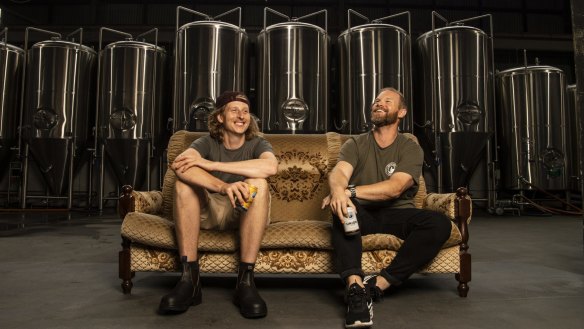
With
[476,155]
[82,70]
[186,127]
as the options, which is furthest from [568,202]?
[82,70]

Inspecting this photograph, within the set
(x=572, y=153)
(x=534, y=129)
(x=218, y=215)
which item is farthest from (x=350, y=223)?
(x=572, y=153)

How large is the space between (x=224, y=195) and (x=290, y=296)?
25.6 inches

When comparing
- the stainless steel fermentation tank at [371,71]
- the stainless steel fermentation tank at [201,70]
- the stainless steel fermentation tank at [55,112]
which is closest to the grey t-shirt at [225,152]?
the stainless steel fermentation tank at [201,70]

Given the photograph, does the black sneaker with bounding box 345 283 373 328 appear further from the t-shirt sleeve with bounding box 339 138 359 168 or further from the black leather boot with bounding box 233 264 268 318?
the t-shirt sleeve with bounding box 339 138 359 168

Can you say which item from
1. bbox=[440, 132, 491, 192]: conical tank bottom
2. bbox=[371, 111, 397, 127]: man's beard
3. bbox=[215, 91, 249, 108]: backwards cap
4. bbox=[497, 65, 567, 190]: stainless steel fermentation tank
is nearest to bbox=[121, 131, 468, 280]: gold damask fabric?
bbox=[371, 111, 397, 127]: man's beard

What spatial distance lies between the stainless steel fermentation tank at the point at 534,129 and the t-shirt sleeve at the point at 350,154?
623cm

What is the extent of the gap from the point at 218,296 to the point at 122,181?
5.80m

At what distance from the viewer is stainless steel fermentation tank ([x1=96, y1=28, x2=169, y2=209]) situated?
7.33 metres

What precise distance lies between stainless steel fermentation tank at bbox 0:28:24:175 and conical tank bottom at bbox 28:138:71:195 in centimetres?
63

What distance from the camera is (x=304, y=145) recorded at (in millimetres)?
3148

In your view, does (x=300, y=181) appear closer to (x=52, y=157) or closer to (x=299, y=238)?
(x=299, y=238)

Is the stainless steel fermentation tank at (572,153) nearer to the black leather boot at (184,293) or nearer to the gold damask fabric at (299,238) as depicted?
the gold damask fabric at (299,238)

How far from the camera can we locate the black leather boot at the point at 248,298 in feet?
6.56

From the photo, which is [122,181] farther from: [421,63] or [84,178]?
[421,63]
